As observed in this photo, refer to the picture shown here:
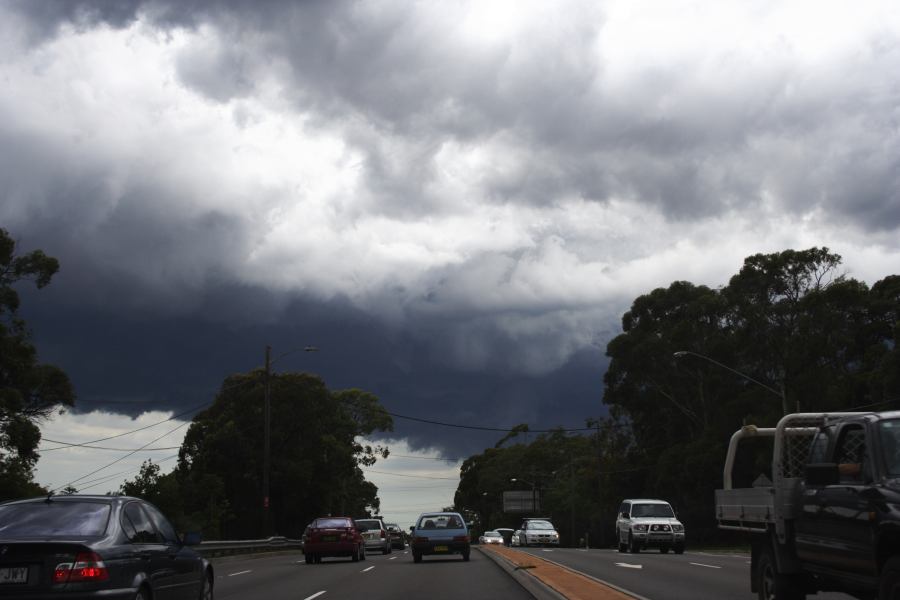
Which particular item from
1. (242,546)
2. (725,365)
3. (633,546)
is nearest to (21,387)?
(242,546)

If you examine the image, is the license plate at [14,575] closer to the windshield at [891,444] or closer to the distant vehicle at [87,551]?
the distant vehicle at [87,551]

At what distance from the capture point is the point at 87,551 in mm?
9188

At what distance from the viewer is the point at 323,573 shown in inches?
992

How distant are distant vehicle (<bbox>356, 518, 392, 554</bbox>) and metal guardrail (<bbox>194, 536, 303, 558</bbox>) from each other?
3.10 m

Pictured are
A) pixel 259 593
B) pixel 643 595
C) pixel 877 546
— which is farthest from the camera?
pixel 259 593

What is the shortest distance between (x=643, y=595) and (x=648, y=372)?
171ft

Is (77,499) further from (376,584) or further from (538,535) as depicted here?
(538,535)

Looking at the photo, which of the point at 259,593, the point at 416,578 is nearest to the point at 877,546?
the point at 259,593

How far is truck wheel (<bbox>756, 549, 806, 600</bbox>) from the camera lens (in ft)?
34.7

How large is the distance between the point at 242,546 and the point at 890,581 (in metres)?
35.9

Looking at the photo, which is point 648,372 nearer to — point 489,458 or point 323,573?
point 323,573

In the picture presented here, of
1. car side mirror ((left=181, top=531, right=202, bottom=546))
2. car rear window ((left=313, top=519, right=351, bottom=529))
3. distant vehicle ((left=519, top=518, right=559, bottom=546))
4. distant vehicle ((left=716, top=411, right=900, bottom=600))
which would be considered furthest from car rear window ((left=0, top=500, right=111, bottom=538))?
distant vehicle ((left=519, top=518, right=559, bottom=546))

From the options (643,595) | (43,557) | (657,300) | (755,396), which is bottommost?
(643,595)

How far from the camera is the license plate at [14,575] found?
9000 millimetres
